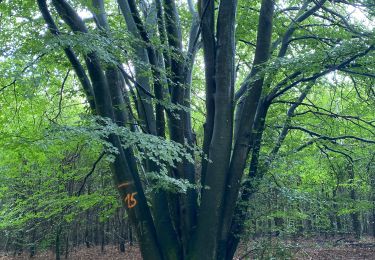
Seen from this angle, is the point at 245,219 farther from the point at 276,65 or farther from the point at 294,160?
the point at 276,65

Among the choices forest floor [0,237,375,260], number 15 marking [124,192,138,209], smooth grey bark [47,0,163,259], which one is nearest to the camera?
smooth grey bark [47,0,163,259]

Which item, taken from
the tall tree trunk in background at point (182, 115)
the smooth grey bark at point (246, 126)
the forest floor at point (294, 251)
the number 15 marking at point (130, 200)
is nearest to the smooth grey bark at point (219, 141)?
the tall tree trunk in background at point (182, 115)

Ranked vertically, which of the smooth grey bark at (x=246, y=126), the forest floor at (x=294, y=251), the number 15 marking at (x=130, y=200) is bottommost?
the forest floor at (x=294, y=251)

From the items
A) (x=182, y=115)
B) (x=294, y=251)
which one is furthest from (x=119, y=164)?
(x=294, y=251)

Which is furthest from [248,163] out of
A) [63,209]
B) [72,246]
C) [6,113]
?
[72,246]

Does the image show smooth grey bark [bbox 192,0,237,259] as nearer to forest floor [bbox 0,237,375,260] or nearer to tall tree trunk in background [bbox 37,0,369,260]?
tall tree trunk in background [bbox 37,0,369,260]

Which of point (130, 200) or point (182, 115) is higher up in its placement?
point (182, 115)

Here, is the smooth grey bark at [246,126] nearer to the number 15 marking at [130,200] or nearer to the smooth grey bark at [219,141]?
the smooth grey bark at [219,141]

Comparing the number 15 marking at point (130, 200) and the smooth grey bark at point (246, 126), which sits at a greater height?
the smooth grey bark at point (246, 126)

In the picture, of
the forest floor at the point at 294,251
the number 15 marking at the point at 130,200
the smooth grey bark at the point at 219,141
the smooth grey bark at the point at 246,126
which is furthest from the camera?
the forest floor at the point at 294,251

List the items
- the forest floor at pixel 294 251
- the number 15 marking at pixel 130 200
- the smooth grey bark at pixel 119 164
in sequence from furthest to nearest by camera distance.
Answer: the forest floor at pixel 294 251 < the number 15 marking at pixel 130 200 < the smooth grey bark at pixel 119 164

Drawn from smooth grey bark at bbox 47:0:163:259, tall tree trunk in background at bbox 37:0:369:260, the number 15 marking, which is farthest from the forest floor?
the number 15 marking

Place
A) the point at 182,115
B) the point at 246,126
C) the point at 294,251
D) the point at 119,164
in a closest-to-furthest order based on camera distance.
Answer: the point at 119,164 < the point at 246,126 < the point at 182,115 < the point at 294,251

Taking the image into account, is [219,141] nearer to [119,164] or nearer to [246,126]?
[246,126]
